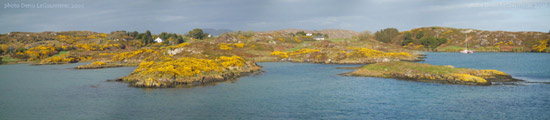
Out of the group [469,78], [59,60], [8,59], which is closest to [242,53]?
[59,60]

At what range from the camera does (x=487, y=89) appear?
3847 cm

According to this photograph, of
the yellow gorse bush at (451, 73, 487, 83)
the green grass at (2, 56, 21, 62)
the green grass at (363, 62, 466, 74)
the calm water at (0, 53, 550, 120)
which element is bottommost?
the calm water at (0, 53, 550, 120)

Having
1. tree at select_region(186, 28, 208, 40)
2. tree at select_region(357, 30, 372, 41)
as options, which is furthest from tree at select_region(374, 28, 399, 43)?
tree at select_region(186, 28, 208, 40)

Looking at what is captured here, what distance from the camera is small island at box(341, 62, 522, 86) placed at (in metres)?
43.7

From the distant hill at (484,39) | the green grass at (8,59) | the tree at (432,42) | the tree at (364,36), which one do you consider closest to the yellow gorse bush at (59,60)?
the green grass at (8,59)

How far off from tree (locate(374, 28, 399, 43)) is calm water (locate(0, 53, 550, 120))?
143179 mm

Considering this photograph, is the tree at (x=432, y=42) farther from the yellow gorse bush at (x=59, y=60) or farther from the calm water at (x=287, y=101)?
the yellow gorse bush at (x=59, y=60)

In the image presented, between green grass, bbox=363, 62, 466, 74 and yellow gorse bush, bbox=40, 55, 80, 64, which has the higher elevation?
yellow gorse bush, bbox=40, 55, 80, 64

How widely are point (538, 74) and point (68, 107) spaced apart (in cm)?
6506

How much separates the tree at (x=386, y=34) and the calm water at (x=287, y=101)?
14318 centimetres

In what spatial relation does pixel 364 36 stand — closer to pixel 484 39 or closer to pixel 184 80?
pixel 484 39

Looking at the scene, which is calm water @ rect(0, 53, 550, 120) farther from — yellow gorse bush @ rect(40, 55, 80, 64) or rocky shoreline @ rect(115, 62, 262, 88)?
yellow gorse bush @ rect(40, 55, 80, 64)

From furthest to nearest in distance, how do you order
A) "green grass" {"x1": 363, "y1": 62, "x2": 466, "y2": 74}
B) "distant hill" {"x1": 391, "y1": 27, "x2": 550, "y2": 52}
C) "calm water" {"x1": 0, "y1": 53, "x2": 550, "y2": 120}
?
1. "distant hill" {"x1": 391, "y1": 27, "x2": 550, "y2": 52}
2. "green grass" {"x1": 363, "y1": 62, "x2": 466, "y2": 74}
3. "calm water" {"x1": 0, "y1": 53, "x2": 550, "y2": 120}

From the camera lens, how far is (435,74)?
156 ft
